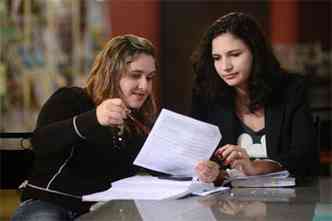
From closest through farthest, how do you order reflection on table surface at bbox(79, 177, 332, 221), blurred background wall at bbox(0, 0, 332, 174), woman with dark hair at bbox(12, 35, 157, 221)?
reflection on table surface at bbox(79, 177, 332, 221), woman with dark hair at bbox(12, 35, 157, 221), blurred background wall at bbox(0, 0, 332, 174)

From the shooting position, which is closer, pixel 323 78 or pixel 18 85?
pixel 18 85

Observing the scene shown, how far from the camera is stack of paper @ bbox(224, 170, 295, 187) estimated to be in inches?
73.5

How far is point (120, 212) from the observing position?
149 centimetres

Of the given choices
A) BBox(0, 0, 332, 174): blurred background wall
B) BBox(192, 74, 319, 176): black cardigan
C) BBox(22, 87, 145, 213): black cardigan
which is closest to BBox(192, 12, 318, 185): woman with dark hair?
BBox(192, 74, 319, 176): black cardigan

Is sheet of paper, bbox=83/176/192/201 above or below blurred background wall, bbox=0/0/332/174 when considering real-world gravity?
below

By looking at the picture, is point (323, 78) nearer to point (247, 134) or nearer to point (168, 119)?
point (247, 134)

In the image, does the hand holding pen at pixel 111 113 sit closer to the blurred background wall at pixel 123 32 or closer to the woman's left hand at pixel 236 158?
the woman's left hand at pixel 236 158

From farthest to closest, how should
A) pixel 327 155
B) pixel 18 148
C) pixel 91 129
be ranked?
pixel 327 155, pixel 18 148, pixel 91 129

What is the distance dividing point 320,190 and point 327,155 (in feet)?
8.72

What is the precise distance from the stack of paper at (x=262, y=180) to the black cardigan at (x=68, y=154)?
1.05ft

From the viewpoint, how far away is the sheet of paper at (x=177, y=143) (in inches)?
66.9

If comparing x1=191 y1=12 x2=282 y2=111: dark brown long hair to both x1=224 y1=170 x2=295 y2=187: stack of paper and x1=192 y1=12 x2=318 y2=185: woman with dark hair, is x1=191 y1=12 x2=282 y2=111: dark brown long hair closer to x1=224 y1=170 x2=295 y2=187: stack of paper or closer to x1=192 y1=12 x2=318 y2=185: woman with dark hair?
x1=192 y1=12 x2=318 y2=185: woman with dark hair

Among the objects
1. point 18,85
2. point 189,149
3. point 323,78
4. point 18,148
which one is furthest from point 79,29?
point 323,78

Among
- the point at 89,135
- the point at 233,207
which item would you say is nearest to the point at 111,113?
the point at 89,135
